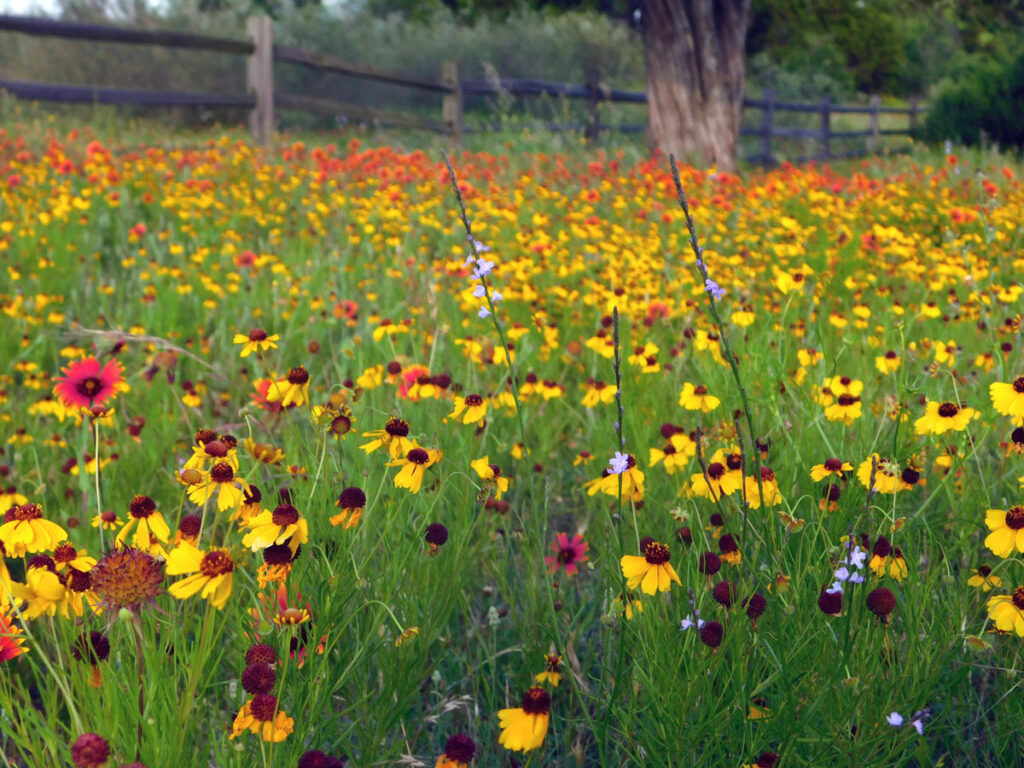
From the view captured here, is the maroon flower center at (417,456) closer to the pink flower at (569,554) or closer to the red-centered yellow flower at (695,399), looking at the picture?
the pink flower at (569,554)

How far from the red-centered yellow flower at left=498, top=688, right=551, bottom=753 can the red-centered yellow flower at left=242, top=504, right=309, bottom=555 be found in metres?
0.37

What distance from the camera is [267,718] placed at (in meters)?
1.07

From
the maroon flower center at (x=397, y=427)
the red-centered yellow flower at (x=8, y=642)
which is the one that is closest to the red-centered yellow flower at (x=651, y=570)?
the maroon flower center at (x=397, y=427)

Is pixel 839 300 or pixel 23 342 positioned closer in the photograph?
pixel 23 342

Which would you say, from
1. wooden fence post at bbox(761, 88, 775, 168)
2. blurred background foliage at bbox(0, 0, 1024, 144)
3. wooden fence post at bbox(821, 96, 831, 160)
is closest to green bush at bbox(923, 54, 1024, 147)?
blurred background foliage at bbox(0, 0, 1024, 144)

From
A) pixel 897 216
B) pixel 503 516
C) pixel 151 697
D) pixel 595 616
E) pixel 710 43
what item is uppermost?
pixel 710 43

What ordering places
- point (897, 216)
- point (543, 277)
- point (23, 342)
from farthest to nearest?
point (897, 216) < point (543, 277) < point (23, 342)

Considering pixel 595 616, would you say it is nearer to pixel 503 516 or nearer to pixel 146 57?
pixel 503 516

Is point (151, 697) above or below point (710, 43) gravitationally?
below

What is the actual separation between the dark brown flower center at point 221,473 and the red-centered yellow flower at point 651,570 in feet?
1.93

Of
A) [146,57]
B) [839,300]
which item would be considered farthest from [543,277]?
[146,57]

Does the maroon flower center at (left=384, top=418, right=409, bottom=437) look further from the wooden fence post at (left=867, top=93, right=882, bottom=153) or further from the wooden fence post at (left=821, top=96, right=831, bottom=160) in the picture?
the wooden fence post at (left=867, top=93, right=882, bottom=153)

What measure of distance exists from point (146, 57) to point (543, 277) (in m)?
16.0

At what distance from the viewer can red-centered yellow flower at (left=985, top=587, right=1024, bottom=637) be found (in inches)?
51.9
